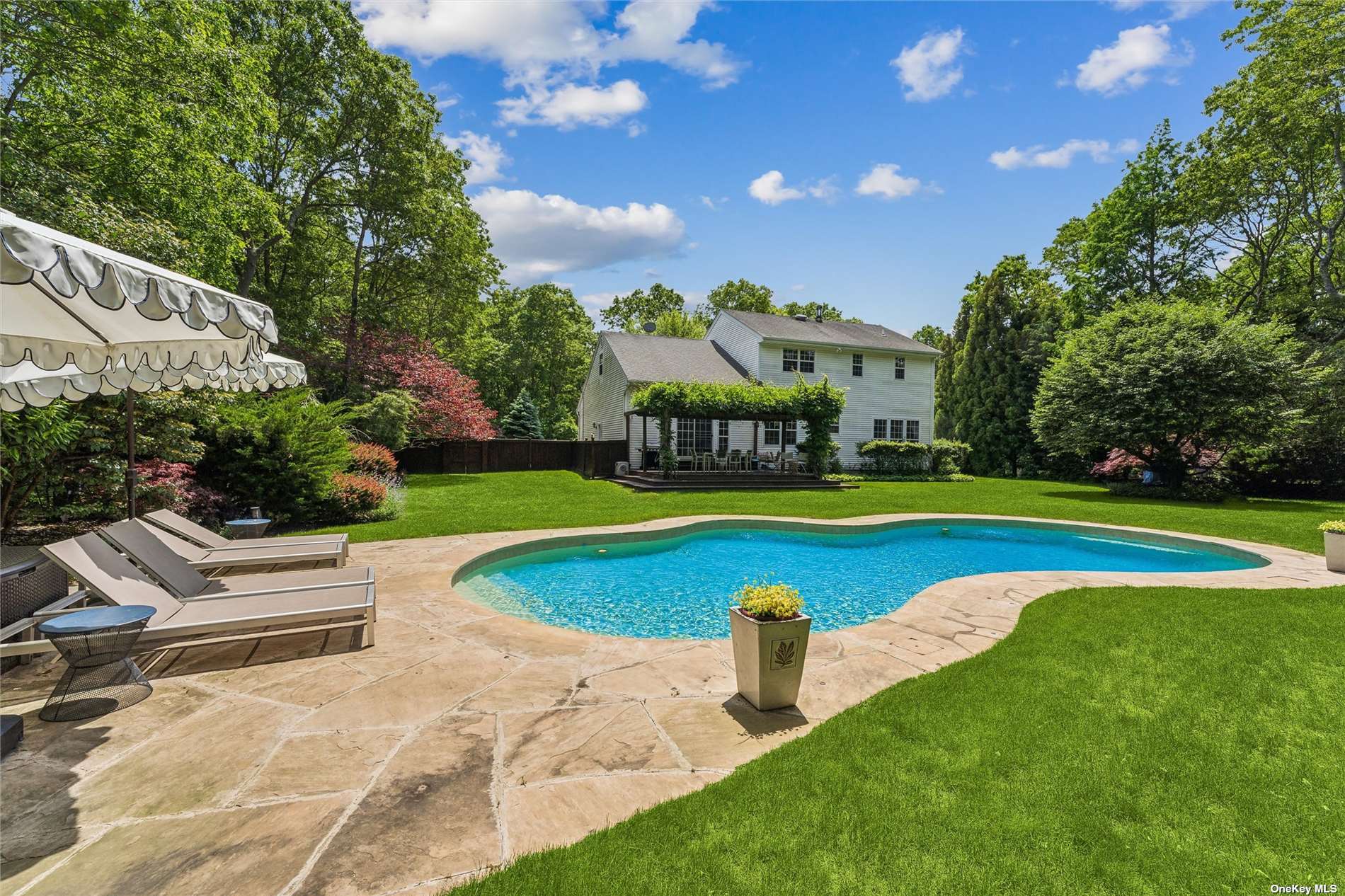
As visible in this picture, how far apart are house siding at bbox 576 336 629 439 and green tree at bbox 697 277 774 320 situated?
18.4m

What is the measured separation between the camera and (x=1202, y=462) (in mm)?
17844

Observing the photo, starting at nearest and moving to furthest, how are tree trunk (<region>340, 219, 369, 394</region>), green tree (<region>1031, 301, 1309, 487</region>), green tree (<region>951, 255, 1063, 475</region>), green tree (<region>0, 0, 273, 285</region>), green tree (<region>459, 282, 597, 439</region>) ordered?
green tree (<region>0, 0, 273, 285</region>) < green tree (<region>1031, 301, 1309, 487</region>) < tree trunk (<region>340, 219, 369, 394</region>) < green tree (<region>951, 255, 1063, 475</region>) < green tree (<region>459, 282, 597, 439</region>)

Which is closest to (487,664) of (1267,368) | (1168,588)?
(1168,588)

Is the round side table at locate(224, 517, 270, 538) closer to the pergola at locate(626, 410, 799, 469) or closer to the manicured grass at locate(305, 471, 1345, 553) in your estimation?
the manicured grass at locate(305, 471, 1345, 553)

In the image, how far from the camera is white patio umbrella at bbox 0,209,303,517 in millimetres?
2004

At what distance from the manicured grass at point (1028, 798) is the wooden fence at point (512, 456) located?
63.8 ft

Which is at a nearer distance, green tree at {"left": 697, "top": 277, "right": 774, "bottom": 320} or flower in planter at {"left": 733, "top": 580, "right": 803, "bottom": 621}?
flower in planter at {"left": 733, "top": 580, "right": 803, "bottom": 621}

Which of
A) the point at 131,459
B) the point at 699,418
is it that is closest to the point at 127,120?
the point at 131,459

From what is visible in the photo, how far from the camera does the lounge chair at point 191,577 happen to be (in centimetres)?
451

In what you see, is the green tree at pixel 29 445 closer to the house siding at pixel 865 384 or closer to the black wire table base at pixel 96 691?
the black wire table base at pixel 96 691

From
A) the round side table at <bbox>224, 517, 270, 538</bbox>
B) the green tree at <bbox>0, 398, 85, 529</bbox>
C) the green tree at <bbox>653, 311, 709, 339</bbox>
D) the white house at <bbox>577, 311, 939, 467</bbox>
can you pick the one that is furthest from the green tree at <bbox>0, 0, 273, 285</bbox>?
the green tree at <bbox>653, 311, 709, 339</bbox>

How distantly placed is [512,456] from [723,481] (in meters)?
10.9

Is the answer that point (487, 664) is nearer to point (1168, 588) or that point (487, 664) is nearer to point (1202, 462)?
point (1168, 588)

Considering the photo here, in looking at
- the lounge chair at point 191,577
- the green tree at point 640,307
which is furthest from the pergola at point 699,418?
the green tree at point 640,307
